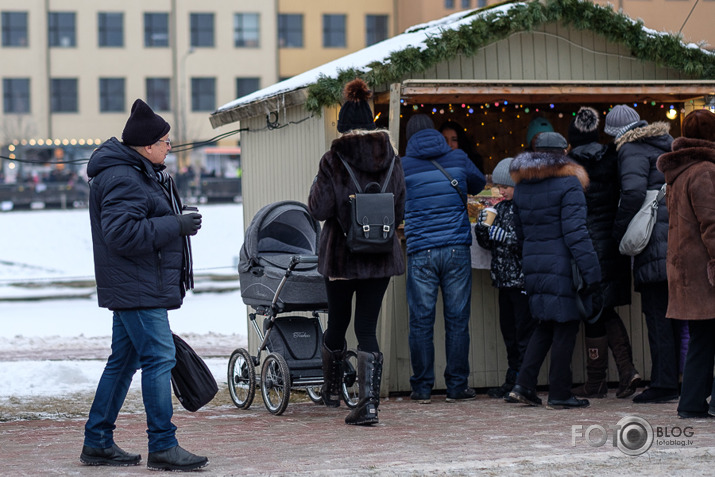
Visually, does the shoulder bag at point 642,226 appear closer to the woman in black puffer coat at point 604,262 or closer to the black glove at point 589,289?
the woman in black puffer coat at point 604,262

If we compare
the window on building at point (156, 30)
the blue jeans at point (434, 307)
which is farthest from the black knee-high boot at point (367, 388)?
the window on building at point (156, 30)

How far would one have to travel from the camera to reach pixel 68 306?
2181 cm

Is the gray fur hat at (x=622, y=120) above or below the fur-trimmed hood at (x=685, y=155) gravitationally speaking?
above

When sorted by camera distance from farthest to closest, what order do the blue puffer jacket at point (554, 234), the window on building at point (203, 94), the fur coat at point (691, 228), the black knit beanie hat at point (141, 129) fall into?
1. the window on building at point (203, 94)
2. the blue puffer jacket at point (554, 234)
3. the fur coat at point (691, 228)
4. the black knit beanie hat at point (141, 129)

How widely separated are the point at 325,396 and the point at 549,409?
158 cm

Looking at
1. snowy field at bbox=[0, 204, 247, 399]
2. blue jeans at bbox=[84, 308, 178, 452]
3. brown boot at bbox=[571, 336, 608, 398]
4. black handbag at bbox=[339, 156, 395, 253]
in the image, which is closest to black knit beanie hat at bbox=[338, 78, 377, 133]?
black handbag at bbox=[339, 156, 395, 253]

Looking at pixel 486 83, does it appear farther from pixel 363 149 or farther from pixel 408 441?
pixel 408 441

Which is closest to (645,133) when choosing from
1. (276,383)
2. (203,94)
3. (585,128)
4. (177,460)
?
(585,128)

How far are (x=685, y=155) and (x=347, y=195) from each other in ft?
7.01

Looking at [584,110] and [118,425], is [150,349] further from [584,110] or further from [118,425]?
[584,110]

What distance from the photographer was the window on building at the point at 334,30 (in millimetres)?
59344

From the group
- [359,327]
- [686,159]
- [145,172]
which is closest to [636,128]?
[686,159]

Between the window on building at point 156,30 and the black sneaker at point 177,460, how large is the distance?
53931 millimetres

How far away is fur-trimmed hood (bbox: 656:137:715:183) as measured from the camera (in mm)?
7043
